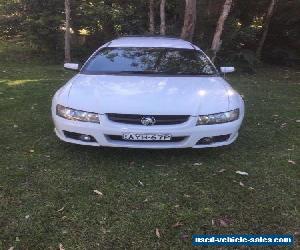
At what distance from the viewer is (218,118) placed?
464 centimetres

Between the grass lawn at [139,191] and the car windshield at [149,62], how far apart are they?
3.56 ft

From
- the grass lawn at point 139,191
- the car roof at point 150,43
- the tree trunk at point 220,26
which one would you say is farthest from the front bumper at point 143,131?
the tree trunk at point 220,26

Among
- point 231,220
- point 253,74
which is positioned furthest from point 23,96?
point 253,74

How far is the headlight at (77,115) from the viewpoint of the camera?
4.52 meters

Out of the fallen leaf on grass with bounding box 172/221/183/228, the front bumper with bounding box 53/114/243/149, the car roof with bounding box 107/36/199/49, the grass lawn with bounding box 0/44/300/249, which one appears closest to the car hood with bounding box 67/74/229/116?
the front bumper with bounding box 53/114/243/149

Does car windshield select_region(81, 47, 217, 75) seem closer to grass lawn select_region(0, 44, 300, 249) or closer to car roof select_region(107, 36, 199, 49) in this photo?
car roof select_region(107, 36, 199, 49)

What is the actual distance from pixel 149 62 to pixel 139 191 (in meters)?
2.16

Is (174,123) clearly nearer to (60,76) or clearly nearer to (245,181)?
(245,181)

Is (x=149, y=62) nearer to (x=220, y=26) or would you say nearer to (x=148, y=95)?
(x=148, y=95)

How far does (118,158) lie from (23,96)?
4171mm

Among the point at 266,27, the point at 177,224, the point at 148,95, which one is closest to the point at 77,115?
the point at 148,95

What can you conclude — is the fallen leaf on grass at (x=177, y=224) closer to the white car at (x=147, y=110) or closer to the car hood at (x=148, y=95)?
the white car at (x=147, y=110)

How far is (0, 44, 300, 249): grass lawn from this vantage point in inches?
136

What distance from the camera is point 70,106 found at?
464 cm
